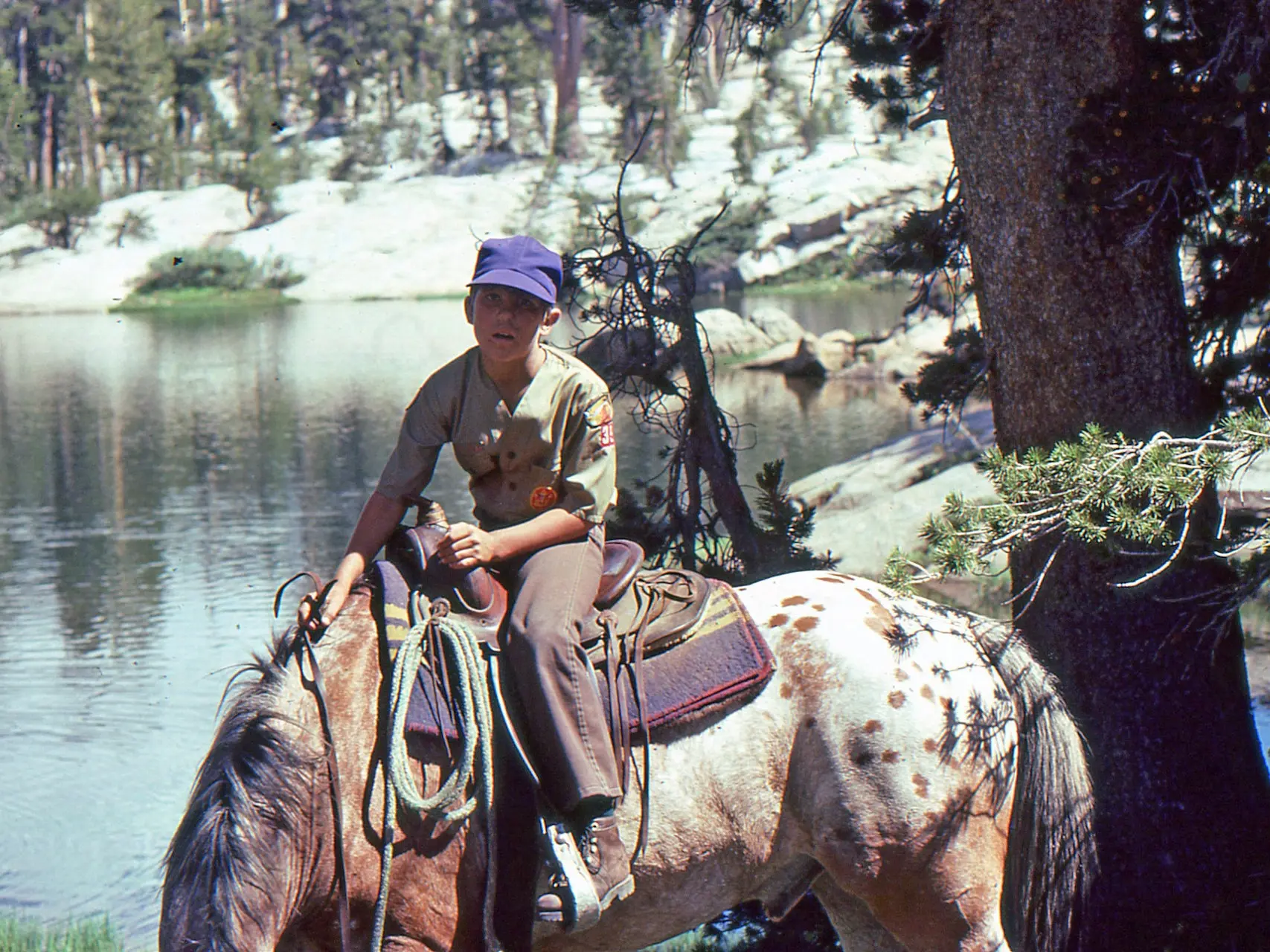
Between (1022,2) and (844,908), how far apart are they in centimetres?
328

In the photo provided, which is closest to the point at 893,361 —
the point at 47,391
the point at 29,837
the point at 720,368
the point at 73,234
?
the point at 720,368

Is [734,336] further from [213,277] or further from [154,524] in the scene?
A: [213,277]

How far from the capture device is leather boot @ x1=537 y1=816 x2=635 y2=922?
3.75 meters

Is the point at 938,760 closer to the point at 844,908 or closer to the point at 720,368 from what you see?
the point at 844,908

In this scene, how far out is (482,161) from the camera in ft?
226

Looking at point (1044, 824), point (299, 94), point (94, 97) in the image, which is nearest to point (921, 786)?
point (1044, 824)

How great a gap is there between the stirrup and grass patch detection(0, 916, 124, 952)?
3.01 m

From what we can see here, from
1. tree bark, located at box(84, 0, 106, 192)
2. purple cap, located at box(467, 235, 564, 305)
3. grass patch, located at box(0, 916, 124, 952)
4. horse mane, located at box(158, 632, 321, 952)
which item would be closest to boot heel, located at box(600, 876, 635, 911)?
horse mane, located at box(158, 632, 321, 952)

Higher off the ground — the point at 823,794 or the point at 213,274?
the point at 823,794

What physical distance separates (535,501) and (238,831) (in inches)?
46.1

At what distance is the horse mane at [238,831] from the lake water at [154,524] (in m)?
3.71

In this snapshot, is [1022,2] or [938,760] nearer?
[938,760]

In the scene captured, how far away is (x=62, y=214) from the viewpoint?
58.1 m

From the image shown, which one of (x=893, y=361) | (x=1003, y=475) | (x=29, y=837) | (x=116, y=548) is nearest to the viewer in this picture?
(x=1003, y=475)
